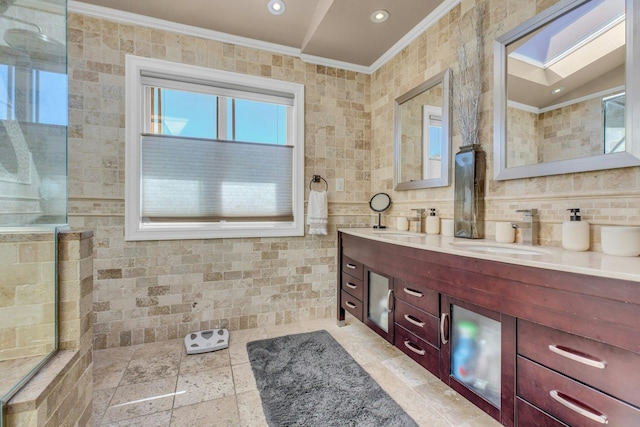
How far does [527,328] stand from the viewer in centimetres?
93

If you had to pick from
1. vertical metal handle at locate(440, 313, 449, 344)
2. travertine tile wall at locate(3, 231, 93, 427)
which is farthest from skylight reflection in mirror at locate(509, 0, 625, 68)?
travertine tile wall at locate(3, 231, 93, 427)

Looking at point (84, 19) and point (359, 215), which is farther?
point (359, 215)

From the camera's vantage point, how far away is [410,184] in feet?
7.32

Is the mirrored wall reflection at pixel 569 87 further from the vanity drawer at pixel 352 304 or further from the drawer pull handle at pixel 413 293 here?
the vanity drawer at pixel 352 304

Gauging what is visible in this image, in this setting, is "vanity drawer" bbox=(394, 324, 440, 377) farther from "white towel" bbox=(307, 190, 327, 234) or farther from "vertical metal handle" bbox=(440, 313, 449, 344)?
"white towel" bbox=(307, 190, 327, 234)

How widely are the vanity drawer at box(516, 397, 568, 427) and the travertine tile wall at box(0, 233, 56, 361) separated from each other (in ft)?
5.33

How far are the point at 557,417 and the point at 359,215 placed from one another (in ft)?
6.57

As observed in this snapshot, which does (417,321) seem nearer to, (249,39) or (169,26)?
(249,39)

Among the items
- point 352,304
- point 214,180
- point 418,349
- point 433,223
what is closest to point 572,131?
point 433,223

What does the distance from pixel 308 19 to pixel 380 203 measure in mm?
1605

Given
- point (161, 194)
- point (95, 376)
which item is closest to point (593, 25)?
point (161, 194)

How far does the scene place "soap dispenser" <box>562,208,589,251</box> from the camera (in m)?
1.15

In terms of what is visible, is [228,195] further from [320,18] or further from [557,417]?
[557,417]

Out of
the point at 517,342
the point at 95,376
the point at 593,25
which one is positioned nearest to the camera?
the point at 517,342
